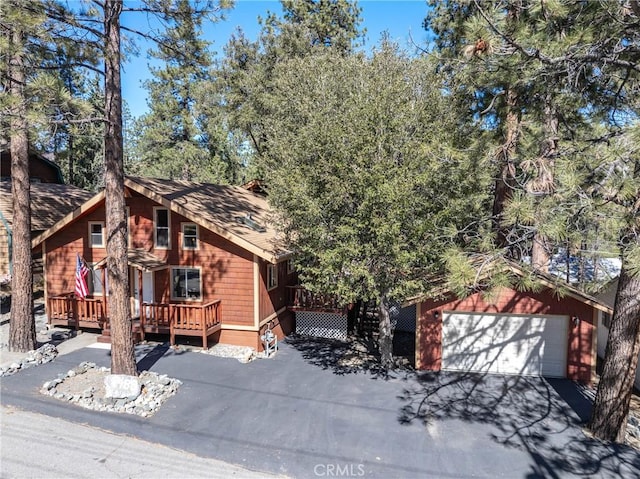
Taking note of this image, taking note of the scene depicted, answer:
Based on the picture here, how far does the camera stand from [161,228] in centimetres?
1261

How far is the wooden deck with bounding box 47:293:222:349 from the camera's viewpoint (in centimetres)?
1155

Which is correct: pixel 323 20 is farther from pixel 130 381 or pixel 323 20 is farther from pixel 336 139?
pixel 130 381

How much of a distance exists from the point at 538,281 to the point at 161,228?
10658mm

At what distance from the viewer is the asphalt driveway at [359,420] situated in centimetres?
666

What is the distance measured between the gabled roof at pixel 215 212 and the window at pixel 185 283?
5.82 ft

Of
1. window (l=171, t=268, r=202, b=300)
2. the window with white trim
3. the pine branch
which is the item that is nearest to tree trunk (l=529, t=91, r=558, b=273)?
the pine branch

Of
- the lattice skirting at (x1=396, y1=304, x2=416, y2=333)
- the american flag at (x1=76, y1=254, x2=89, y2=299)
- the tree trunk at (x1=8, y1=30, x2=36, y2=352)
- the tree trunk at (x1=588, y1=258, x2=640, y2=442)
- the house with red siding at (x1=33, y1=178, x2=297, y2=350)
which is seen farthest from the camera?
the lattice skirting at (x1=396, y1=304, x2=416, y2=333)

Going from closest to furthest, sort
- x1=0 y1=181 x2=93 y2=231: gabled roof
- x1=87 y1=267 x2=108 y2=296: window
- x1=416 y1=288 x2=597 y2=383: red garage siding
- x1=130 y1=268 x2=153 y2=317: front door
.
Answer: x1=416 y1=288 x2=597 y2=383: red garage siding
x1=130 y1=268 x2=153 y2=317: front door
x1=87 y1=267 x2=108 y2=296: window
x1=0 y1=181 x2=93 y2=231: gabled roof

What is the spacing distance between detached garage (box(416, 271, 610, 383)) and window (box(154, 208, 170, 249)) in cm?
804

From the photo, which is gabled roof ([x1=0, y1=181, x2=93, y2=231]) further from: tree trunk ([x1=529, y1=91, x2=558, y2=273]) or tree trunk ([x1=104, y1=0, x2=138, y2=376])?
tree trunk ([x1=529, y1=91, x2=558, y2=273])

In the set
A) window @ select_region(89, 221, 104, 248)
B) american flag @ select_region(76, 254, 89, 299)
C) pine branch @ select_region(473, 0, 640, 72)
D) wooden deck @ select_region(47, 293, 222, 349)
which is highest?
pine branch @ select_region(473, 0, 640, 72)

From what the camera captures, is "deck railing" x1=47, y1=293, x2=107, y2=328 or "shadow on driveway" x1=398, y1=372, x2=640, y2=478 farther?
"deck railing" x1=47, y1=293, x2=107, y2=328

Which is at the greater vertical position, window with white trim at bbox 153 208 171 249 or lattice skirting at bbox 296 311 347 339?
window with white trim at bbox 153 208 171 249

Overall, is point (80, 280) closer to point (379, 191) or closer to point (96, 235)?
point (96, 235)
